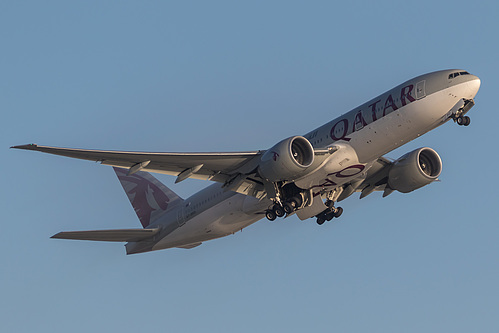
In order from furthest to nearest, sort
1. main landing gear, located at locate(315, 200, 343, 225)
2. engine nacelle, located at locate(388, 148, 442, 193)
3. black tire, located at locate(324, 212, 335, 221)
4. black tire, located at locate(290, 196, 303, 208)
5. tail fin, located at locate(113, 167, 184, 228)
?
1. tail fin, located at locate(113, 167, 184, 228)
2. black tire, located at locate(324, 212, 335, 221)
3. main landing gear, located at locate(315, 200, 343, 225)
4. engine nacelle, located at locate(388, 148, 442, 193)
5. black tire, located at locate(290, 196, 303, 208)

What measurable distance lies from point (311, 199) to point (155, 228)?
9573mm

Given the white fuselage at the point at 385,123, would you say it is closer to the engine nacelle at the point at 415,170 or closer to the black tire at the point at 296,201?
the black tire at the point at 296,201

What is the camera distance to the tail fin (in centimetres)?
4528

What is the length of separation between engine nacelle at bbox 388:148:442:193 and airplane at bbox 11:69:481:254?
2.0 inches

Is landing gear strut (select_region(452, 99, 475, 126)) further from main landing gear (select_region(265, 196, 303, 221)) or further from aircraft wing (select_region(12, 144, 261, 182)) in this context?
aircraft wing (select_region(12, 144, 261, 182))

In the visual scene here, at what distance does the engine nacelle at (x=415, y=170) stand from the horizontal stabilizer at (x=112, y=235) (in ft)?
43.5

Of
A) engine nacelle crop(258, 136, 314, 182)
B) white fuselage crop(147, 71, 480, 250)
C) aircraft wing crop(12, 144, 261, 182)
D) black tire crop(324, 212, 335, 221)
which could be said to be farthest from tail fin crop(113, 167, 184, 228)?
engine nacelle crop(258, 136, 314, 182)

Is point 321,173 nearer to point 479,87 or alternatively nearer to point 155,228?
point 479,87

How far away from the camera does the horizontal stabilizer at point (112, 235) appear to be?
3831cm

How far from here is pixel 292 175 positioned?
35375 millimetres

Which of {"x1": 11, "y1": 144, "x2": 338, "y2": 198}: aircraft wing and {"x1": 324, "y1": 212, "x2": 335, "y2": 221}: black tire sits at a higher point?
{"x1": 11, "y1": 144, "x2": 338, "y2": 198}: aircraft wing

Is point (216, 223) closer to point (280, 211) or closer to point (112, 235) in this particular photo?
point (280, 211)

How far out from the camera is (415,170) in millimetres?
40625

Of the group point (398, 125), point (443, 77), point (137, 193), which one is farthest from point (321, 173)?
point (137, 193)
